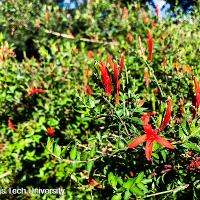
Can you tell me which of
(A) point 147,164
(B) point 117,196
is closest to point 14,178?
(A) point 147,164

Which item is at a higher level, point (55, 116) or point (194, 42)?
point (194, 42)

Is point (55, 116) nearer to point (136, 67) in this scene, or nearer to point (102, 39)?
point (136, 67)

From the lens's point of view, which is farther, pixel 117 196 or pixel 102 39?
pixel 102 39

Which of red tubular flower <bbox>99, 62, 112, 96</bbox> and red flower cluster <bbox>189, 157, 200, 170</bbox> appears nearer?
red tubular flower <bbox>99, 62, 112, 96</bbox>

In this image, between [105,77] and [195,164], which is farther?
[195,164]

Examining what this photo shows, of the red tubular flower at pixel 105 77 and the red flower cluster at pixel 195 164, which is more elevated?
the red tubular flower at pixel 105 77

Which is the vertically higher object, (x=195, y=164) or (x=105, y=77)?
(x=105, y=77)

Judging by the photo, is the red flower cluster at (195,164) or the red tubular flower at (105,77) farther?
the red flower cluster at (195,164)

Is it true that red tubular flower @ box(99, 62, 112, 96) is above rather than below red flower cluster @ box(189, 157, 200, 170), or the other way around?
above

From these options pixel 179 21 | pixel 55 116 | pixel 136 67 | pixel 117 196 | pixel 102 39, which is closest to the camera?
pixel 117 196

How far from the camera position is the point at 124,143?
190 centimetres

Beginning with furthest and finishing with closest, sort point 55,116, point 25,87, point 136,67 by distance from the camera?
point 25,87
point 136,67
point 55,116

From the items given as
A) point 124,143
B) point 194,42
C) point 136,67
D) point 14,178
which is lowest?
point 14,178

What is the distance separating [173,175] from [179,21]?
11.4 ft
